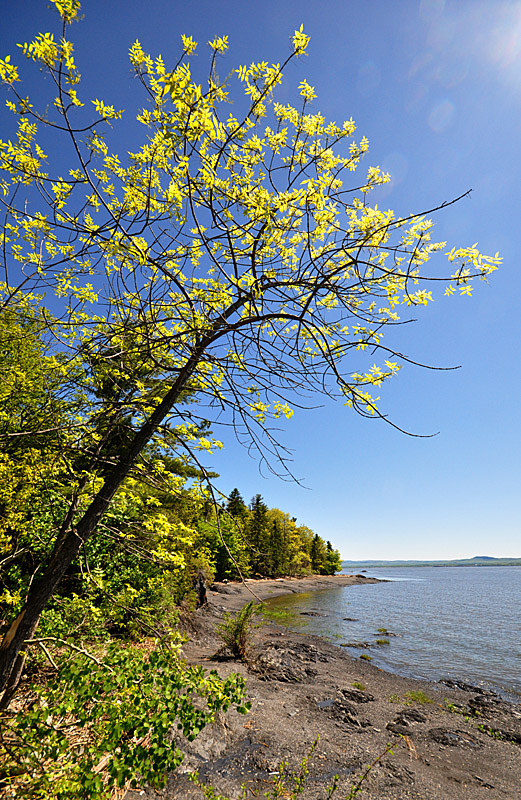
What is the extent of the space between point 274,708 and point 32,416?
309 inches

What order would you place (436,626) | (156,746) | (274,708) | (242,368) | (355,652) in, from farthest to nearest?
(436,626) → (355,652) → (274,708) → (242,368) → (156,746)

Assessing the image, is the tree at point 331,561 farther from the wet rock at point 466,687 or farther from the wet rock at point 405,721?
the wet rock at point 405,721

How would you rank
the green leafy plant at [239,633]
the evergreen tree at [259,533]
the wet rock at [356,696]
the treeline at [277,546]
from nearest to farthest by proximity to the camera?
the wet rock at [356,696] → the green leafy plant at [239,633] → the treeline at [277,546] → the evergreen tree at [259,533]

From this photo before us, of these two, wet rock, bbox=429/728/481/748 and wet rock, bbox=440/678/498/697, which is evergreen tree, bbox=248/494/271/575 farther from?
wet rock, bbox=429/728/481/748

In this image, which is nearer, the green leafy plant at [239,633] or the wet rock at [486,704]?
the wet rock at [486,704]

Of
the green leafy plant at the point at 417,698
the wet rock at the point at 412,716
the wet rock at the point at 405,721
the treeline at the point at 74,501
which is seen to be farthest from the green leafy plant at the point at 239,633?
the green leafy plant at the point at 417,698

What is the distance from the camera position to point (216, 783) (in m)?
4.77

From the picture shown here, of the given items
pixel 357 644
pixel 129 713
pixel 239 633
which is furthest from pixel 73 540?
pixel 357 644

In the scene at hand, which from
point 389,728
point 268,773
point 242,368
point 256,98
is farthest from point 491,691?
point 256,98

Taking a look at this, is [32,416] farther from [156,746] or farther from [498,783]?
[498,783]

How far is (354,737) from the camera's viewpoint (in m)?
6.73

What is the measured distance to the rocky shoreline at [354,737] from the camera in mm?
5102

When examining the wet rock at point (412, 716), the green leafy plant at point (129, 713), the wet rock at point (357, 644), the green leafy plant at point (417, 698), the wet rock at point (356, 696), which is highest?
the green leafy plant at point (129, 713)

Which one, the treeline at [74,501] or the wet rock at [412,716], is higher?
the treeline at [74,501]
